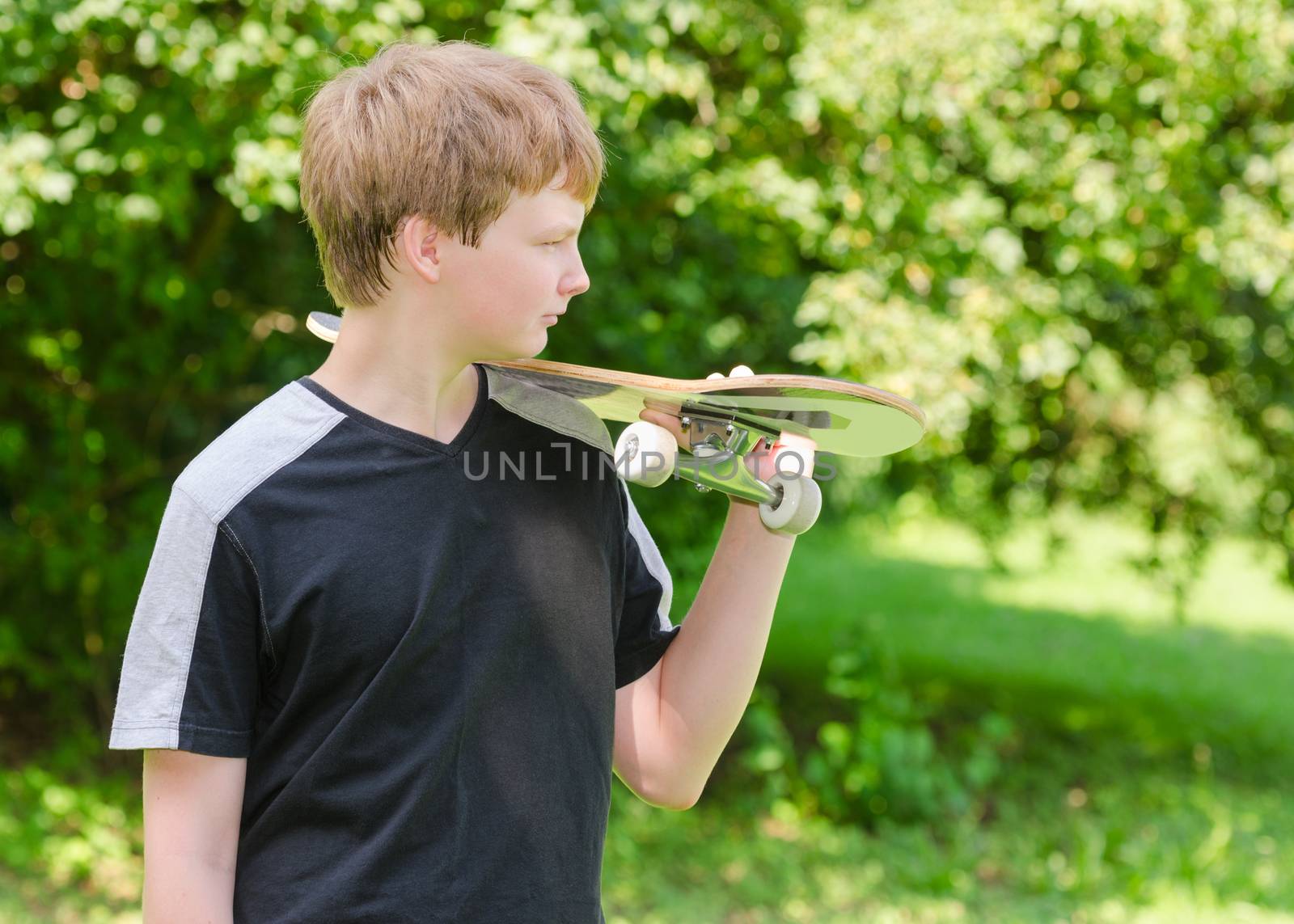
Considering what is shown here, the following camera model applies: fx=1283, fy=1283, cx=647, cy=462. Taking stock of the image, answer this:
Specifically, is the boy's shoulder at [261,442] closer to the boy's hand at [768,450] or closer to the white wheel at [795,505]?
the boy's hand at [768,450]

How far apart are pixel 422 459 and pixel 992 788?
18.7 ft

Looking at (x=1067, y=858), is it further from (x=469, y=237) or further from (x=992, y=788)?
(x=469, y=237)

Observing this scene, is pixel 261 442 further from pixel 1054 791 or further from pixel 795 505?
pixel 1054 791

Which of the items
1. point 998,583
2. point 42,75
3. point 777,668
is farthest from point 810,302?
point 998,583

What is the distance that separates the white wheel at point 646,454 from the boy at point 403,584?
0.07 meters

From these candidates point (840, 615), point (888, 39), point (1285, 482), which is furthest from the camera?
point (840, 615)

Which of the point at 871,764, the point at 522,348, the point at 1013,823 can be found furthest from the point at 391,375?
the point at 1013,823

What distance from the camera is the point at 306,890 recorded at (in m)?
1.10

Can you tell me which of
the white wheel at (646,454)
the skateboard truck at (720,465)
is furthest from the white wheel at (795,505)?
the white wheel at (646,454)

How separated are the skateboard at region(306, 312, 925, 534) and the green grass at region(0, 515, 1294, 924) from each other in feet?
12.1

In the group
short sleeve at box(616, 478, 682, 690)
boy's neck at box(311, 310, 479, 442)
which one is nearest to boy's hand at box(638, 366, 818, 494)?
short sleeve at box(616, 478, 682, 690)

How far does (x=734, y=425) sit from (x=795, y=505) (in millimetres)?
101

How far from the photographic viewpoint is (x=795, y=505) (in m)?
1.22

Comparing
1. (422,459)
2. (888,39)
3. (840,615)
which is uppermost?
(888,39)
